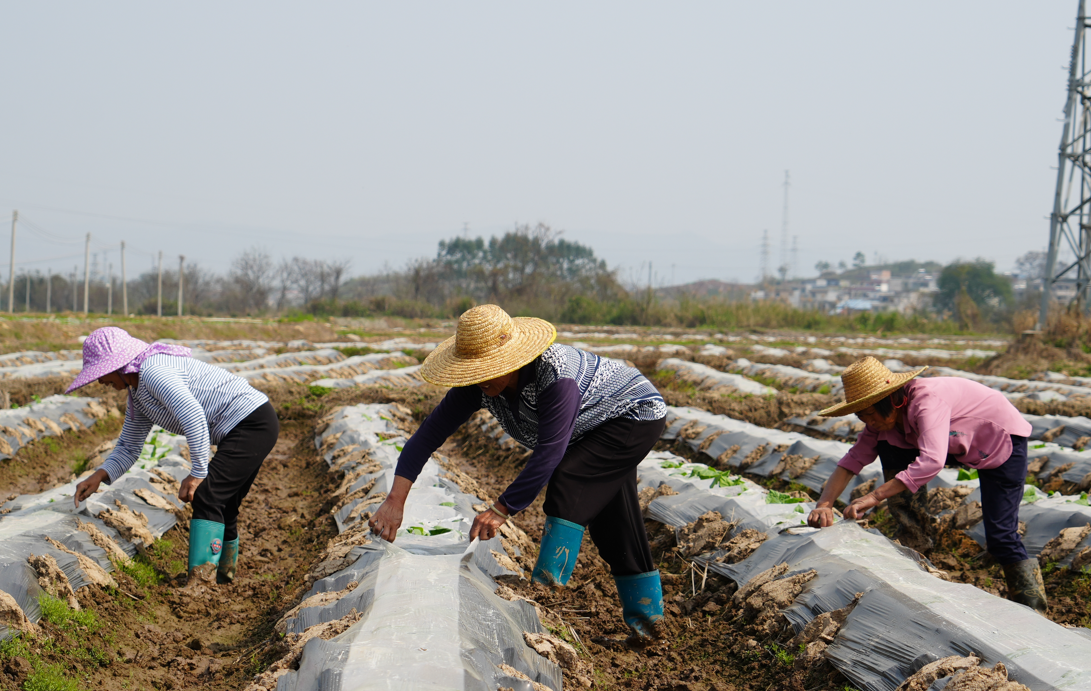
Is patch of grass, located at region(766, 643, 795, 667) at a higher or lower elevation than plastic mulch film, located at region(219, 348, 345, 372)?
lower

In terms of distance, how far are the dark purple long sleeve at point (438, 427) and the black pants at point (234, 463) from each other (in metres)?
1.31

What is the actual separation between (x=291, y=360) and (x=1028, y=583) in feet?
42.7

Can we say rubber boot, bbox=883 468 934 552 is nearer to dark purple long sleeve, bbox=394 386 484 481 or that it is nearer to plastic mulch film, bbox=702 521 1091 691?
plastic mulch film, bbox=702 521 1091 691

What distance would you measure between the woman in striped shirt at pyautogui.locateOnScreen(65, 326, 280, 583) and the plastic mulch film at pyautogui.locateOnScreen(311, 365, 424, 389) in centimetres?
693

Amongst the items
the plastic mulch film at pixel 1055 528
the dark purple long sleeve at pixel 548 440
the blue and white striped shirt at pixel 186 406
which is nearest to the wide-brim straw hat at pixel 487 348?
the dark purple long sleeve at pixel 548 440

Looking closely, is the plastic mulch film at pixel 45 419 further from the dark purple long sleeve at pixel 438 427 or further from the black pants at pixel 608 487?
the black pants at pixel 608 487

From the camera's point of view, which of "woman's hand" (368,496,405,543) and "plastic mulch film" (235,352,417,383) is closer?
"woman's hand" (368,496,405,543)

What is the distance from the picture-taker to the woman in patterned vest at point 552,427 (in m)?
2.64

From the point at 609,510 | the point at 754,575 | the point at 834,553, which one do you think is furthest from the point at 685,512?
the point at 609,510

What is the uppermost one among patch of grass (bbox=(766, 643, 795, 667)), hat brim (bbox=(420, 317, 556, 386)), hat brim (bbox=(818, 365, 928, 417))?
hat brim (bbox=(420, 317, 556, 386))

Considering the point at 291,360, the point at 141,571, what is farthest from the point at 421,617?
the point at 291,360

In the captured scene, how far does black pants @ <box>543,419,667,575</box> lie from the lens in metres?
2.80

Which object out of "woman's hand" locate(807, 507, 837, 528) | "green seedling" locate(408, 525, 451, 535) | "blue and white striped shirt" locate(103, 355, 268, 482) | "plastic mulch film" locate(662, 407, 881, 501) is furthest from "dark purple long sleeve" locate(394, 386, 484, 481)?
"plastic mulch film" locate(662, 407, 881, 501)

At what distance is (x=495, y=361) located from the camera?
2609 millimetres
